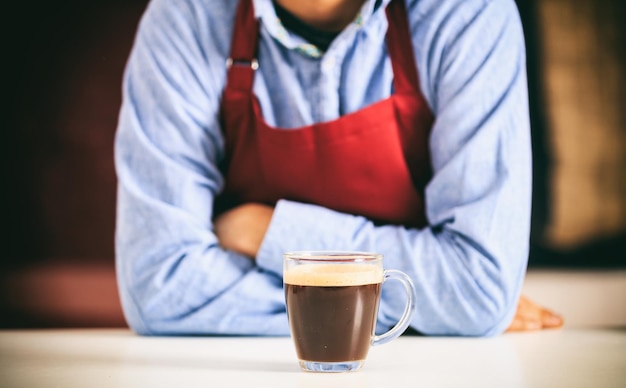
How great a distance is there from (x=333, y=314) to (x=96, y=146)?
0.83m

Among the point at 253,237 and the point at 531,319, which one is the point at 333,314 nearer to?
the point at 253,237

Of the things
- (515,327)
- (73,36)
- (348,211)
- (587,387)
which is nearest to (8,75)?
(73,36)

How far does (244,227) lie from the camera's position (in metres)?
0.88

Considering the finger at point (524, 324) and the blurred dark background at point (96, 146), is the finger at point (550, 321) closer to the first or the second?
the finger at point (524, 324)

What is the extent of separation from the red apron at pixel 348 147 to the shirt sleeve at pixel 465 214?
50mm

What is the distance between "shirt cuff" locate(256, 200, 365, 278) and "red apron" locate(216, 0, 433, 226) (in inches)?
3.6

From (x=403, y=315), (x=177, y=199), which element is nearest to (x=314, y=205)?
(x=177, y=199)

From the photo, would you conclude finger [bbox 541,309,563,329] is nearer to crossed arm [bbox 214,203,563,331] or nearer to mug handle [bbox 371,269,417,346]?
crossed arm [bbox 214,203,563,331]

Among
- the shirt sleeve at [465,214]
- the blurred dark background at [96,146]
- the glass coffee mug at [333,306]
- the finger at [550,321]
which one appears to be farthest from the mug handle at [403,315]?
the blurred dark background at [96,146]

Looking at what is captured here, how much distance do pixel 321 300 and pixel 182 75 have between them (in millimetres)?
484

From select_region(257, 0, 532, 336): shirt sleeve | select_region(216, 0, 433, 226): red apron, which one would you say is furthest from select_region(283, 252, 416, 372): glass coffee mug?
select_region(216, 0, 433, 226): red apron

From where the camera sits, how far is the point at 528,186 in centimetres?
84

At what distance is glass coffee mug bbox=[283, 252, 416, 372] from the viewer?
0.57 meters

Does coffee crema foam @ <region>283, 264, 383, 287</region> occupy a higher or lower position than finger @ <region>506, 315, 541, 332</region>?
higher
